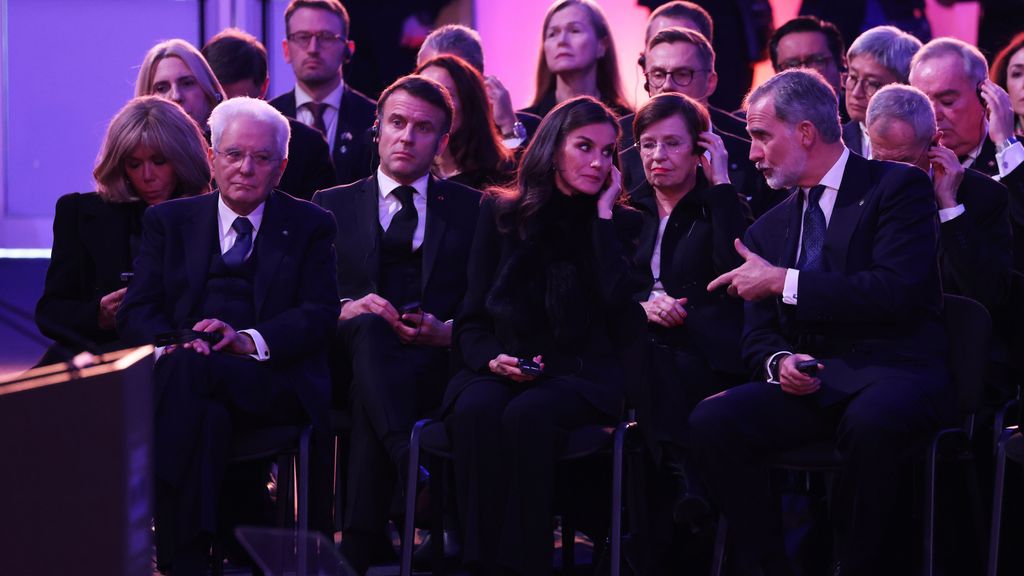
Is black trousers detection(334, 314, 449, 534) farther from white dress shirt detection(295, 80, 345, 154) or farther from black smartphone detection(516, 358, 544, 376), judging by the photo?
white dress shirt detection(295, 80, 345, 154)

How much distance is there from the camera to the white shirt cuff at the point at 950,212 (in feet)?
12.9

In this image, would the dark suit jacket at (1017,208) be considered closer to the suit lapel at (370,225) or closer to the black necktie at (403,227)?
the black necktie at (403,227)

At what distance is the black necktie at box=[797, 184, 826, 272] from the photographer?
375 cm

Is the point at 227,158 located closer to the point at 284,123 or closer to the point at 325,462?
the point at 284,123

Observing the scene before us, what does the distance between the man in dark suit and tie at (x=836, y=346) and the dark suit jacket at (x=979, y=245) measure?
0.93ft

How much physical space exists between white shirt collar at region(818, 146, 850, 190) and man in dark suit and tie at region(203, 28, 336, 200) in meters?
1.79

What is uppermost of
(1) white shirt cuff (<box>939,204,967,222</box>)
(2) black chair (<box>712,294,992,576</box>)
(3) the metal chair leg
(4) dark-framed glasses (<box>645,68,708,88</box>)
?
(4) dark-framed glasses (<box>645,68,708,88</box>)

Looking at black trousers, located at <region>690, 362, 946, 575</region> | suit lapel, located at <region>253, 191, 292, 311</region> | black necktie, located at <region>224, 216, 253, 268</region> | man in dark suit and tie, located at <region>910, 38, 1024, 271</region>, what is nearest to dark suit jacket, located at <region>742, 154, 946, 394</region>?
black trousers, located at <region>690, 362, 946, 575</region>

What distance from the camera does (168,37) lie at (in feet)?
21.3

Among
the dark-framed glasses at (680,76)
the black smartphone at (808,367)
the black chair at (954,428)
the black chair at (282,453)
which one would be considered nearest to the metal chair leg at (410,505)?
the black chair at (282,453)

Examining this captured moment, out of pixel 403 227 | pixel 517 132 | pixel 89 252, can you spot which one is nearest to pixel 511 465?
pixel 403 227

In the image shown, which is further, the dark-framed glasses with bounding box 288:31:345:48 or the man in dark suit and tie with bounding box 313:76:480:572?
the dark-framed glasses with bounding box 288:31:345:48

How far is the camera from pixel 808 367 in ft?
11.8

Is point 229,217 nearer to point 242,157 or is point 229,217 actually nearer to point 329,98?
point 242,157
